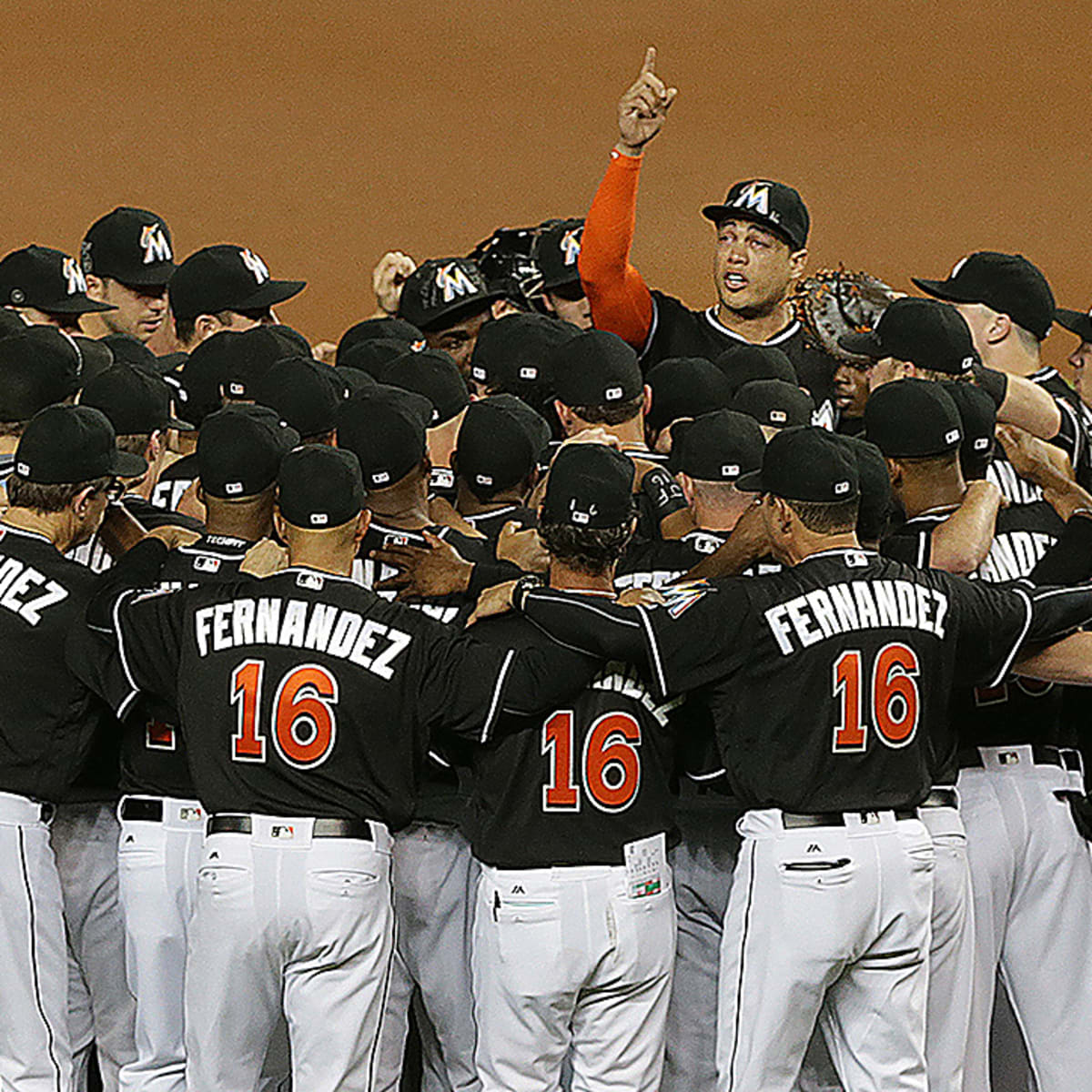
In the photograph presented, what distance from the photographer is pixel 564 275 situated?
22.6 feet

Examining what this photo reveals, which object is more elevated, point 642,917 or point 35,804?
point 35,804

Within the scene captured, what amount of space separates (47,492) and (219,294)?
7.04ft

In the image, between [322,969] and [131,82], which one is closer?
[322,969]

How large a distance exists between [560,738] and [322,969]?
0.79 m

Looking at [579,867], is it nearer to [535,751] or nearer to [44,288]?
[535,751]

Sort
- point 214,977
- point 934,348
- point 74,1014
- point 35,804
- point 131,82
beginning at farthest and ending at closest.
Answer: point 131,82, point 934,348, point 74,1014, point 35,804, point 214,977

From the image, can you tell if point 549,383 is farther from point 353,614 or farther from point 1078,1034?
point 1078,1034

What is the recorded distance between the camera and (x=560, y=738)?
13.3 feet

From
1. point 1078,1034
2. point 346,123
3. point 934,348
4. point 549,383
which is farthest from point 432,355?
point 346,123

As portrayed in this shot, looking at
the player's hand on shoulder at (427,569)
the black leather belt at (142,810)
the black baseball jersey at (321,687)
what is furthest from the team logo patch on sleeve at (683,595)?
the black leather belt at (142,810)

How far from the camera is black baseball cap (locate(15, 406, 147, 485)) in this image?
4273 mm

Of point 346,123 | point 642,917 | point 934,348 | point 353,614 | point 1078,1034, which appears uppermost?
point 346,123

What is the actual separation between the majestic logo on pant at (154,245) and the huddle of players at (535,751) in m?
1.96

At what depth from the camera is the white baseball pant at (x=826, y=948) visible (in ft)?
13.1
